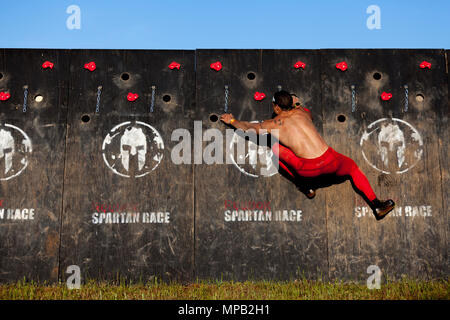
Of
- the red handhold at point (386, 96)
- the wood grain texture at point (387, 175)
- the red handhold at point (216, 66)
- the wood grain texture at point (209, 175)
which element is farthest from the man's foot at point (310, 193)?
the red handhold at point (216, 66)

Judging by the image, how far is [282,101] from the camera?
6.02 m

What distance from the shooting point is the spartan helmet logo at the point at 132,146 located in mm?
6215

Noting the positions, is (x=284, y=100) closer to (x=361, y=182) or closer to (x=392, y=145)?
(x=361, y=182)

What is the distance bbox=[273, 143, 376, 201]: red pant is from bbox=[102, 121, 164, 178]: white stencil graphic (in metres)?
1.73

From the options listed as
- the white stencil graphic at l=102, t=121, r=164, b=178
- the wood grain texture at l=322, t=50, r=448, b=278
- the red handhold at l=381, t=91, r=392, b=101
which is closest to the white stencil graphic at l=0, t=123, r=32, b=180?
the white stencil graphic at l=102, t=121, r=164, b=178

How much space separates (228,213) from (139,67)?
2541 mm

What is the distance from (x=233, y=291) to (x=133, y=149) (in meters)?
2.43

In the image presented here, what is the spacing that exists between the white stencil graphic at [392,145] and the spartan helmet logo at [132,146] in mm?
3176

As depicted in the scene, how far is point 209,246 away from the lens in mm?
6039

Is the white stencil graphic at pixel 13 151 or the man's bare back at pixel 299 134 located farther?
the white stencil graphic at pixel 13 151

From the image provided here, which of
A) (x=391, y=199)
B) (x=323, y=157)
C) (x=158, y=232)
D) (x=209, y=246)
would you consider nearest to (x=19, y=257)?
(x=158, y=232)

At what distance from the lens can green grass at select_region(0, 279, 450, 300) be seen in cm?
529

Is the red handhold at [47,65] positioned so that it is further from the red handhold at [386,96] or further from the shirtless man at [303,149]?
the red handhold at [386,96]

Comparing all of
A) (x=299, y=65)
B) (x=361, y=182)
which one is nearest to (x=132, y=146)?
(x=299, y=65)
